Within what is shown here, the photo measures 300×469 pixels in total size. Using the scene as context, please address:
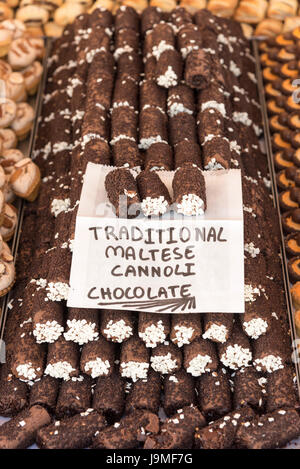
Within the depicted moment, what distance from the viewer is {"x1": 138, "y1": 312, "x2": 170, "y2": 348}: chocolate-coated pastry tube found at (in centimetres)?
252

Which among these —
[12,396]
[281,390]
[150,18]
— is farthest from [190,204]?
[150,18]

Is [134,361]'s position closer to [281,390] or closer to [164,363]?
[164,363]

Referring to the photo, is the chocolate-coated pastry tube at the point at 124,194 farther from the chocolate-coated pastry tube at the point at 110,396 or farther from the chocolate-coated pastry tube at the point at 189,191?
the chocolate-coated pastry tube at the point at 110,396

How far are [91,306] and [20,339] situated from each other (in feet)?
1.22

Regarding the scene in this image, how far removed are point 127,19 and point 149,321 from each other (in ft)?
7.08

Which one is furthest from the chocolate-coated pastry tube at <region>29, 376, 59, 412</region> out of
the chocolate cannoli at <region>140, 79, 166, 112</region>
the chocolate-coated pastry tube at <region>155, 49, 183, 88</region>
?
the chocolate-coated pastry tube at <region>155, 49, 183, 88</region>

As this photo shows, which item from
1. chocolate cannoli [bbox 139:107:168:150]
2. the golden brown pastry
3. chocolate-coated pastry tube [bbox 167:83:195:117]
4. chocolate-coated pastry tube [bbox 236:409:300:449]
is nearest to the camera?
chocolate-coated pastry tube [bbox 236:409:300:449]

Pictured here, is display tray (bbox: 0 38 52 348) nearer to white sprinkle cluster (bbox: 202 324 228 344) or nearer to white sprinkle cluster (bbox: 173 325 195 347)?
white sprinkle cluster (bbox: 173 325 195 347)

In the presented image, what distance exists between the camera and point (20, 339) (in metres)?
2.62

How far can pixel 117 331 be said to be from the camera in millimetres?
2535

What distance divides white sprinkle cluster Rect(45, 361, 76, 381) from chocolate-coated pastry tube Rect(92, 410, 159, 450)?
30 centimetres
